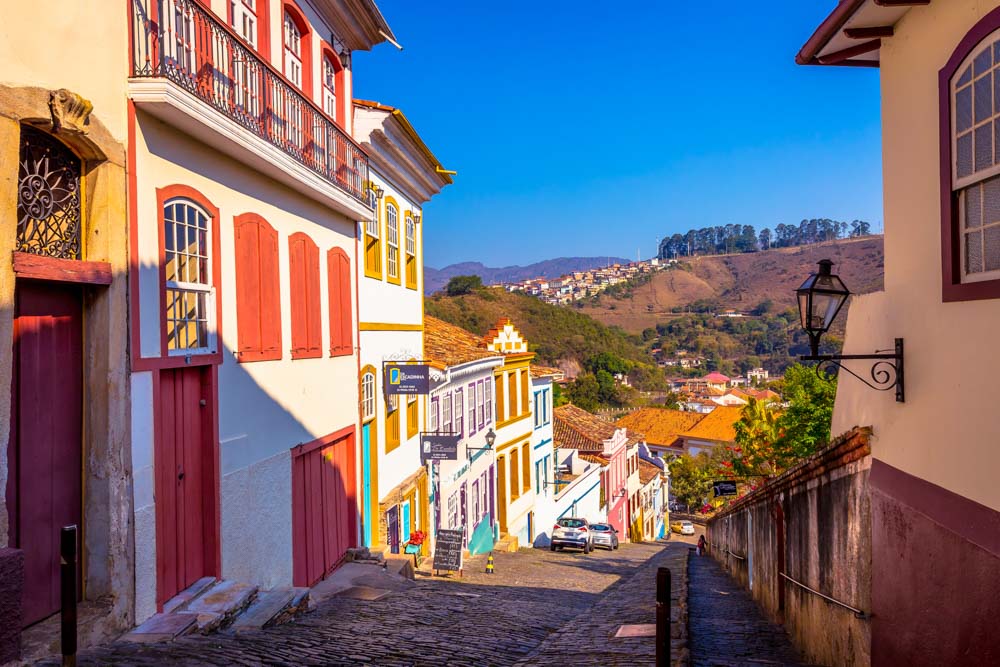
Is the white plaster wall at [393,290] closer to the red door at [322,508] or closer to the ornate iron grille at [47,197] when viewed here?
the red door at [322,508]

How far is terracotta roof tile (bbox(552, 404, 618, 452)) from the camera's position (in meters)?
40.8

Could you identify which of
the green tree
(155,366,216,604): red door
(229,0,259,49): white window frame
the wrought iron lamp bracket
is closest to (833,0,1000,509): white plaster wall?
the wrought iron lamp bracket

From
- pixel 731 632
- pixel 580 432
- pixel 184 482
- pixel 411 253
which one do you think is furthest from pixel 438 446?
pixel 580 432

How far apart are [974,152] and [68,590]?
559 centimetres

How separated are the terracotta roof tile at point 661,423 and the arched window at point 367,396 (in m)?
65.9

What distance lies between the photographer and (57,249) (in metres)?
6.00

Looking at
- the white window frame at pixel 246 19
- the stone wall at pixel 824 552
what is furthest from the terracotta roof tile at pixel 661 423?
the white window frame at pixel 246 19

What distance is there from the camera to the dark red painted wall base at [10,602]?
488cm

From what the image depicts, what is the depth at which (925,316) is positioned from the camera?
17.9ft

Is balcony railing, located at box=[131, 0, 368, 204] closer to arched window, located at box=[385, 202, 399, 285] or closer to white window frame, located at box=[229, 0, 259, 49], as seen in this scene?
white window frame, located at box=[229, 0, 259, 49]

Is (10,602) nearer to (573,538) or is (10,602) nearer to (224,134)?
(224,134)

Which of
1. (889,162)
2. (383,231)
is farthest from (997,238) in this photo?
(383,231)

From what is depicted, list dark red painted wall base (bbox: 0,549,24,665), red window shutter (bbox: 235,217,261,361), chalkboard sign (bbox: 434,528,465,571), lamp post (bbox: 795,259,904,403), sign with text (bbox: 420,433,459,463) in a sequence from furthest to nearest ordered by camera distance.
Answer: sign with text (bbox: 420,433,459,463), chalkboard sign (bbox: 434,528,465,571), red window shutter (bbox: 235,217,261,361), lamp post (bbox: 795,259,904,403), dark red painted wall base (bbox: 0,549,24,665)

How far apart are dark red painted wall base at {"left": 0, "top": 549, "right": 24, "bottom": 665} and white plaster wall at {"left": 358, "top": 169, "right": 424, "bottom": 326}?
357 inches
